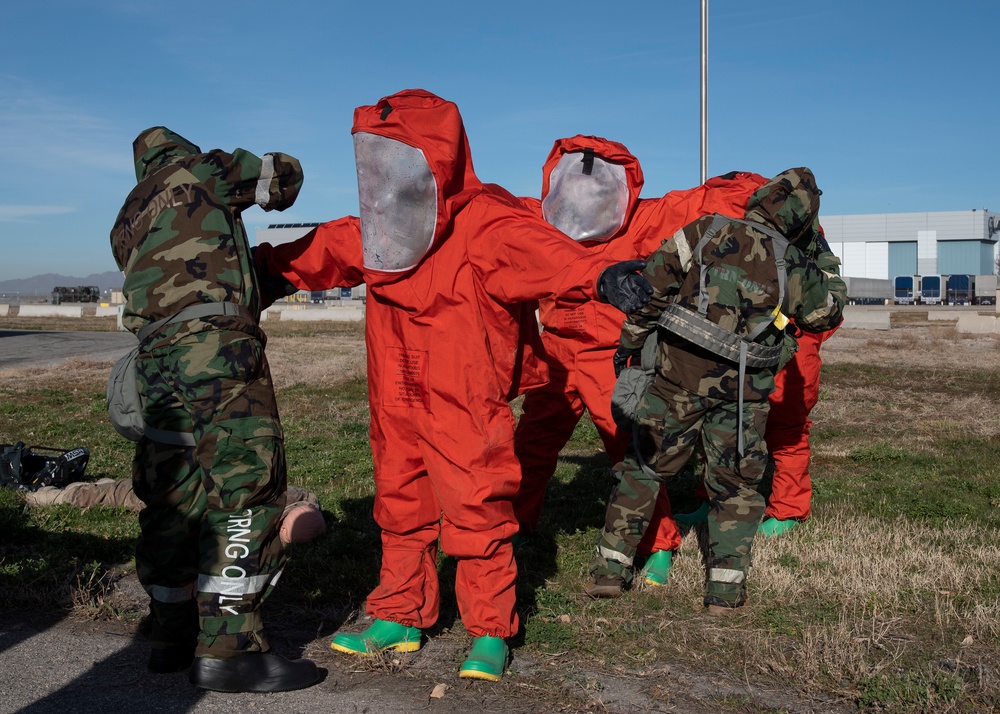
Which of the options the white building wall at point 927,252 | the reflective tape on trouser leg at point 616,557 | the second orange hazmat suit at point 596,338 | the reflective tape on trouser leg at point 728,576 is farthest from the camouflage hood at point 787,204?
the white building wall at point 927,252

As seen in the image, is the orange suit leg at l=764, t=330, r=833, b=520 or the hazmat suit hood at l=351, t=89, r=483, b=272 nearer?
the hazmat suit hood at l=351, t=89, r=483, b=272

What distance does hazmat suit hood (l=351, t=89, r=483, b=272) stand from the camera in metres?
3.70

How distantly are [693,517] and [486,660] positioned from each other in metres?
3.12

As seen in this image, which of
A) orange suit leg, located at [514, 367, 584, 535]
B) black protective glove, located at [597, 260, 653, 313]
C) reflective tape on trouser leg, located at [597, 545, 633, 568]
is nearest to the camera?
black protective glove, located at [597, 260, 653, 313]

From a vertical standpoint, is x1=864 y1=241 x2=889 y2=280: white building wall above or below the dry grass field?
above

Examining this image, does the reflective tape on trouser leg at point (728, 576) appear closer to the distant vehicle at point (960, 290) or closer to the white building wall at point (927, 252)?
the distant vehicle at point (960, 290)

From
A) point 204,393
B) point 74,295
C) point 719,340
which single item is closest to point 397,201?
point 204,393

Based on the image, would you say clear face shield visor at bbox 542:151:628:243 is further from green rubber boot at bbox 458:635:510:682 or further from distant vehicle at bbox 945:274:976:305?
distant vehicle at bbox 945:274:976:305

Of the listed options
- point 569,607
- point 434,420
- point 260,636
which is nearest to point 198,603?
A: point 260,636

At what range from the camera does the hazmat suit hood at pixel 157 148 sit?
398 centimetres

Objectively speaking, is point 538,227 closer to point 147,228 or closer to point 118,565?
point 147,228

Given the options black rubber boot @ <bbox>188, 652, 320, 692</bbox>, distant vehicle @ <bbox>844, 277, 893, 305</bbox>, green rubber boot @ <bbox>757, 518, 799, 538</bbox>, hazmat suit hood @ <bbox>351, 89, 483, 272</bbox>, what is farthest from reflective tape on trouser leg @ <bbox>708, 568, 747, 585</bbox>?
distant vehicle @ <bbox>844, 277, 893, 305</bbox>

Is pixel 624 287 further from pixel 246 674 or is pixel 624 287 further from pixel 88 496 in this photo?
pixel 88 496

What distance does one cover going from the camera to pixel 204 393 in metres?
3.54
